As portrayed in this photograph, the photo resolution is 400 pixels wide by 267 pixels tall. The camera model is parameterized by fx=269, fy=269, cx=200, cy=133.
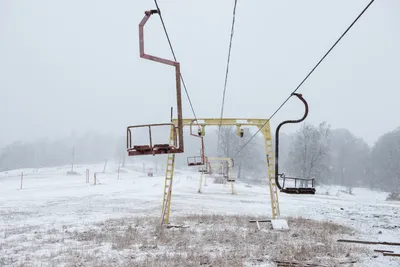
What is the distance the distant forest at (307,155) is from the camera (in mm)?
53469

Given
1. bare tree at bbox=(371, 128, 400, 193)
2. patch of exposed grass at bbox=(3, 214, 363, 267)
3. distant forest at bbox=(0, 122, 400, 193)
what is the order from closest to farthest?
1. patch of exposed grass at bbox=(3, 214, 363, 267)
2. distant forest at bbox=(0, 122, 400, 193)
3. bare tree at bbox=(371, 128, 400, 193)

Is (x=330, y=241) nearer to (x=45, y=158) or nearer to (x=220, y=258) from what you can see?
(x=220, y=258)

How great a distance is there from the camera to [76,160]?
5871 inches

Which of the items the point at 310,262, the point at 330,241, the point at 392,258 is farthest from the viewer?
the point at 330,241

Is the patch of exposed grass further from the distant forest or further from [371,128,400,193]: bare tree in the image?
[371,128,400,193]: bare tree

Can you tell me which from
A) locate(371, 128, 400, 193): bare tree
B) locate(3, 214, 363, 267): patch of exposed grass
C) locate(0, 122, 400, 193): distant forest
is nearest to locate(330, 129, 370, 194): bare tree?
locate(0, 122, 400, 193): distant forest

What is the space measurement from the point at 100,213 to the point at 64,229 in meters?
4.97

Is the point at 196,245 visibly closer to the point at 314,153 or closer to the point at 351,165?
the point at 314,153

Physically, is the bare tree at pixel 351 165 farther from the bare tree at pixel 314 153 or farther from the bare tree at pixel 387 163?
the bare tree at pixel 314 153

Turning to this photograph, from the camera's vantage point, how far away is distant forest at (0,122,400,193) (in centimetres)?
5347

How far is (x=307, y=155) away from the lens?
5300 centimetres

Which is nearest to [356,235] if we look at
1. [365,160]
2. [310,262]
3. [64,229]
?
[310,262]

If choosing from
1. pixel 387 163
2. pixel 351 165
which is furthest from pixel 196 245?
pixel 351 165

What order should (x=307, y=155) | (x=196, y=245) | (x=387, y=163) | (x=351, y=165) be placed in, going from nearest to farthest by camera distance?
(x=196, y=245) < (x=307, y=155) < (x=387, y=163) < (x=351, y=165)
